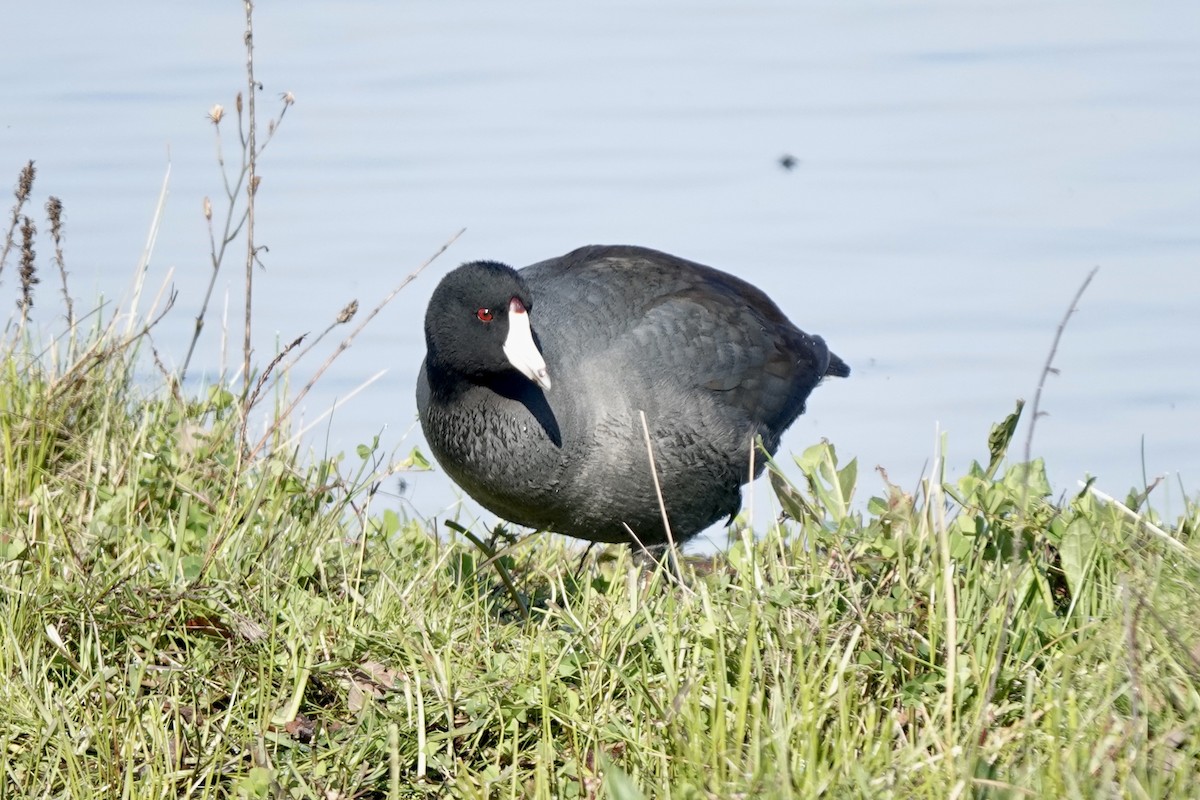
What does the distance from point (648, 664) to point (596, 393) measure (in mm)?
1548

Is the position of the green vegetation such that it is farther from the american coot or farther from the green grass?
the american coot

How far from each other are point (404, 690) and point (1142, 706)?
54.5 inches

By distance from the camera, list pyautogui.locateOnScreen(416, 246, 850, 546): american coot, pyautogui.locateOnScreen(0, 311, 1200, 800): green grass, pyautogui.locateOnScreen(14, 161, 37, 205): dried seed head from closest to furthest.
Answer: pyautogui.locateOnScreen(0, 311, 1200, 800): green grass
pyautogui.locateOnScreen(416, 246, 850, 546): american coot
pyautogui.locateOnScreen(14, 161, 37, 205): dried seed head

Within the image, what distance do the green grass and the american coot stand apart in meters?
0.68

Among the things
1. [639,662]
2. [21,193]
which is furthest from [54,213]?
[639,662]

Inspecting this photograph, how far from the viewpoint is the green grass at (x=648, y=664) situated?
2.52 m

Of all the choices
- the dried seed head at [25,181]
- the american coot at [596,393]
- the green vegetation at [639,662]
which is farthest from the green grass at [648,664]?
the dried seed head at [25,181]

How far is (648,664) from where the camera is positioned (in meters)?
3.02

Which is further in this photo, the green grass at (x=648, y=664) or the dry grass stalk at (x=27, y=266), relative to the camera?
the dry grass stalk at (x=27, y=266)

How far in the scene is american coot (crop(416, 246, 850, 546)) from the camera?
428 cm

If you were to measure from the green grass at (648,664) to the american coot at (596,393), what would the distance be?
26.8 inches

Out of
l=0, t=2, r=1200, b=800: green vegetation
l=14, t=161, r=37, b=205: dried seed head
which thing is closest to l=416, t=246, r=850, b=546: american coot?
l=0, t=2, r=1200, b=800: green vegetation

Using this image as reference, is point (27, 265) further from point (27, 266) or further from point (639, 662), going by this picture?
point (639, 662)

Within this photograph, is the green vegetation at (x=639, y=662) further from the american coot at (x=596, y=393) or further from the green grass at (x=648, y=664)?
the american coot at (x=596, y=393)
